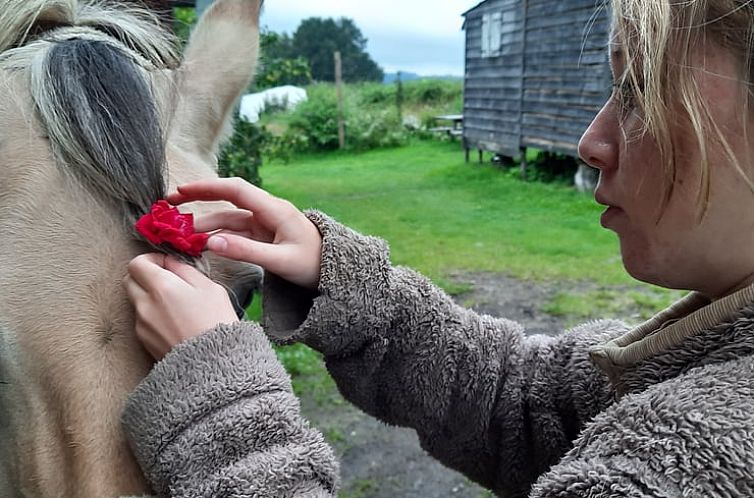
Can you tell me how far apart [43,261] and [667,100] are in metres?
0.76

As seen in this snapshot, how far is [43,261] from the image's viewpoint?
85 centimetres

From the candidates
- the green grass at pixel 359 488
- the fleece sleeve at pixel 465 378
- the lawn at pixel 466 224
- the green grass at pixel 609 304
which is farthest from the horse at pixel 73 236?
the green grass at pixel 609 304

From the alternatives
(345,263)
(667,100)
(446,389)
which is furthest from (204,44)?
(667,100)

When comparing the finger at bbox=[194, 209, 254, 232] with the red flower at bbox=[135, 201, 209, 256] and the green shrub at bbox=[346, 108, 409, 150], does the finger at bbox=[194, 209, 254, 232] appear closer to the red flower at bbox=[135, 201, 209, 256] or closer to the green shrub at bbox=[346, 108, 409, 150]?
the red flower at bbox=[135, 201, 209, 256]

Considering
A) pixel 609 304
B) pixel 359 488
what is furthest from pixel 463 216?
pixel 359 488

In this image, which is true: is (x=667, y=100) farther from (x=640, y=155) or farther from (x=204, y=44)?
(x=204, y=44)

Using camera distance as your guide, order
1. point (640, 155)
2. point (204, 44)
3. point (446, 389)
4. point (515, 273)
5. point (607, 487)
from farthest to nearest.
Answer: point (515, 273) < point (204, 44) < point (446, 389) < point (640, 155) < point (607, 487)

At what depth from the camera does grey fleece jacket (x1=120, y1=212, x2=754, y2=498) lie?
0.72 metres

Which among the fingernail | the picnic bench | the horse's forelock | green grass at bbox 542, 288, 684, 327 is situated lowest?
green grass at bbox 542, 288, 684, 327

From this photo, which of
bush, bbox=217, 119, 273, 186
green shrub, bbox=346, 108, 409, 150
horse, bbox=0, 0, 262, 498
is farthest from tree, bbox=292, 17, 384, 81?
horse, bbox=0, 0, 262, 498

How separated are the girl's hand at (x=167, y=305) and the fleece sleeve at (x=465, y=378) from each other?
0.31 meters

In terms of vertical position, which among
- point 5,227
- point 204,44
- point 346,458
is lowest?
point 346,458

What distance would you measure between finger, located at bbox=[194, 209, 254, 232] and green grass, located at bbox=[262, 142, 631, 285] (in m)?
3.05

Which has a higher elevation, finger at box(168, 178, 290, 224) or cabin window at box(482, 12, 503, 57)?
cabin window at box(482, 12, 503, 57)
